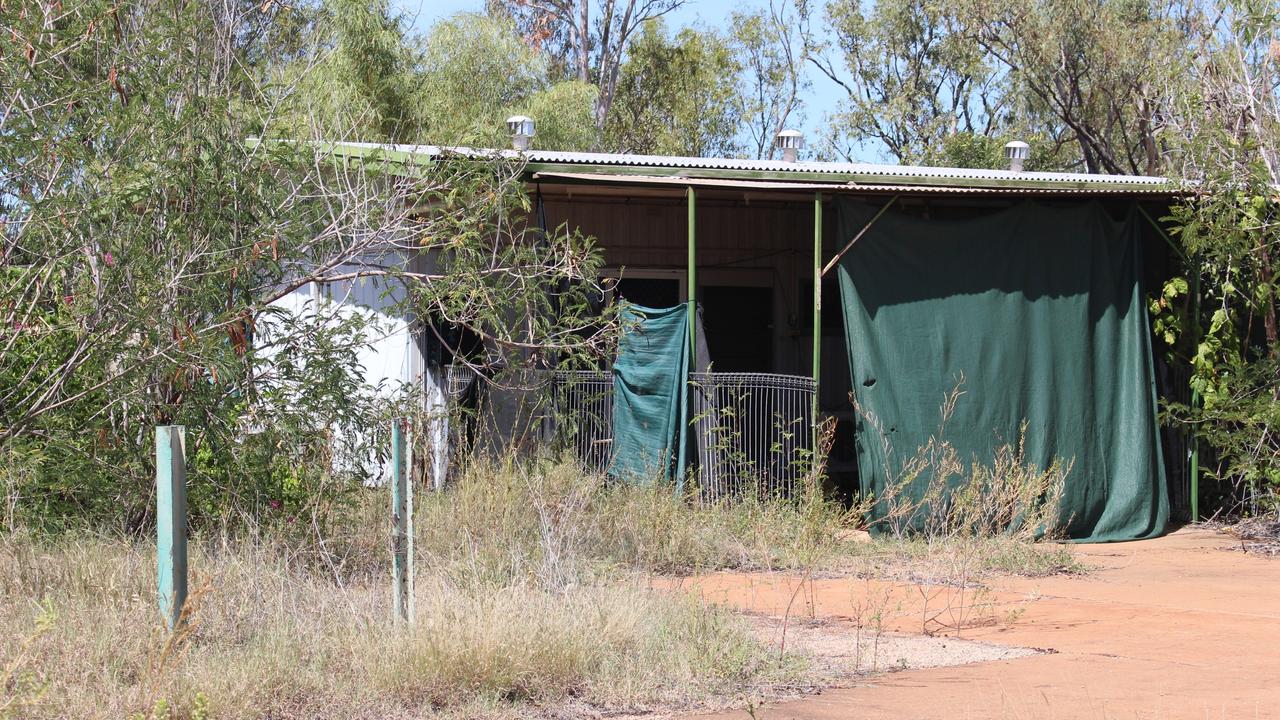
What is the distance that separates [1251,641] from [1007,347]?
498cm

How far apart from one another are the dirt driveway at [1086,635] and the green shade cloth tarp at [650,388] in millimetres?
2325


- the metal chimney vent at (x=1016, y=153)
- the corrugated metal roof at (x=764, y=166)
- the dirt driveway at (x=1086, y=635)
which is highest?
the metal chimney vent at (x=1016, y=153)

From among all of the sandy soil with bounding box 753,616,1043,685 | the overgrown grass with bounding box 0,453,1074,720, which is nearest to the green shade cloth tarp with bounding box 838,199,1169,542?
the overgrown grass with bounding box 0,453,1074,720

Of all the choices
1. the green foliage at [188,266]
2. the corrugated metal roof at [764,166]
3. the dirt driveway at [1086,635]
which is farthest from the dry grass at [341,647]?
the corrugated metal roof at [764,166]

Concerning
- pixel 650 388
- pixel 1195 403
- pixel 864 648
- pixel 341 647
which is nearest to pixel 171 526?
pixel 341 647

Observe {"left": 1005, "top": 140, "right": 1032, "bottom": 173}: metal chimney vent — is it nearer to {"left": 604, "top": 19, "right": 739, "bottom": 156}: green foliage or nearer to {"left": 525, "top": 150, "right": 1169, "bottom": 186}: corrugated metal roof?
{"left": 525, "top": 150, "right": 1169, "bottom": 186}: corrugated metal roof

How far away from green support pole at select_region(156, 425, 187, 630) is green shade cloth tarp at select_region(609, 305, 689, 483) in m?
6.29

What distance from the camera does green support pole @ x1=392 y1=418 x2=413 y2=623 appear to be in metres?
5.78

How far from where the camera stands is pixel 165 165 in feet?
24.5

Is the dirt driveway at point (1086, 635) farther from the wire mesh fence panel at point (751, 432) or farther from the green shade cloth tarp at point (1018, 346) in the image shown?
the wire mesh fence panel at point (751, 432)

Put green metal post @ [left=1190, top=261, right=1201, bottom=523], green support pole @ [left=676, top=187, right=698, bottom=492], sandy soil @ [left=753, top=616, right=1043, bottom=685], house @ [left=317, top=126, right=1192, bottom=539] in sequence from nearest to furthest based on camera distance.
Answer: sandy soil @ [left=753, top=616, right=1043, bottom=685] < green support pole @ [left=676, top=187, right=698, bottom=492] < house @ [left=317, top=126, right=1192, bottom=539] < green metal post @ [left=1190, top=261, right=1201, bottom=523]

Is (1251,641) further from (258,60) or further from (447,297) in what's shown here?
(258,60)

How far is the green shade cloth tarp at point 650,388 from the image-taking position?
37.1 feet

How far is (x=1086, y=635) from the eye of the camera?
7.27 metres
